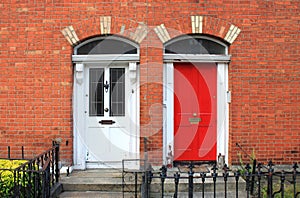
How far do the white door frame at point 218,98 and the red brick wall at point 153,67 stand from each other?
20cm

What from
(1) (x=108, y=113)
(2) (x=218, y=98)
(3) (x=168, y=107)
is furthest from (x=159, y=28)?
(1) (x=108, y=113)

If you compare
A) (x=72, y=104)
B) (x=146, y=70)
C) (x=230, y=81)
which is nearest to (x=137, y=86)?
(x=146, y=70)

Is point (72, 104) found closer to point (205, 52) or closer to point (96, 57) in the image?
point (96, 57)

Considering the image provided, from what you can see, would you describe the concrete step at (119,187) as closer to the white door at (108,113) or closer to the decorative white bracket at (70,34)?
the white door at (108,113)

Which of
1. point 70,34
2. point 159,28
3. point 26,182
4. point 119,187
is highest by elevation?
point 159,28

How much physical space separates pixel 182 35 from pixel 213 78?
1160mm

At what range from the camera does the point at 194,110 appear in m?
7.45

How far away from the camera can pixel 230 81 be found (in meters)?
7.31

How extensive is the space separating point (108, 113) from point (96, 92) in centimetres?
53

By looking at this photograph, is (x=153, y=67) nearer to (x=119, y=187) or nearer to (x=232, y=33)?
(x=232, y=33)

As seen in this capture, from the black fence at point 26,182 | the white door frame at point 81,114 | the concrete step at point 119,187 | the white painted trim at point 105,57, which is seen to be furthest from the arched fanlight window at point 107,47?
the black fence at point 26,182

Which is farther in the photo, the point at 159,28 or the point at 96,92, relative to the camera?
the point at 96,92

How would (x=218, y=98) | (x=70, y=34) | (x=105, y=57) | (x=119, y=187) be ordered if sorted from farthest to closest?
(x=218, y=98) < (x=105, y=57) < (x=70, y=34) < (x=119, y=187)

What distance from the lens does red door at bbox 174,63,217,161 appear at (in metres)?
7.44
